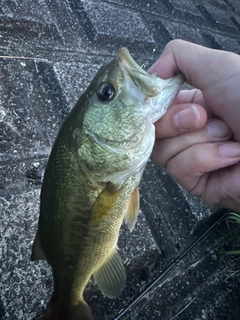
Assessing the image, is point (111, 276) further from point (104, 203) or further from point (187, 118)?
point (187, 118)

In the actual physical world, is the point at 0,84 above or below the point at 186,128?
below

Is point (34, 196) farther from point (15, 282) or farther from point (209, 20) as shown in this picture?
point (209, 20)

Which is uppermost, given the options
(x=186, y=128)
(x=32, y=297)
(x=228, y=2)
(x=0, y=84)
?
(x=186, y=128)

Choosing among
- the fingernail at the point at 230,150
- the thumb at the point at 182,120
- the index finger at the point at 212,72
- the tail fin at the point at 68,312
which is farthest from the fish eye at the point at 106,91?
the tail fin at the point at 68,312

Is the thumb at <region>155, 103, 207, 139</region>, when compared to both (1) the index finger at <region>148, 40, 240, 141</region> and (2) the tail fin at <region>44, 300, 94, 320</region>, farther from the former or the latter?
(2) the tail fin at <region>44, 300, 94, 320</region>

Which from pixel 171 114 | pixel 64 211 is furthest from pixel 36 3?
pixel 64 211

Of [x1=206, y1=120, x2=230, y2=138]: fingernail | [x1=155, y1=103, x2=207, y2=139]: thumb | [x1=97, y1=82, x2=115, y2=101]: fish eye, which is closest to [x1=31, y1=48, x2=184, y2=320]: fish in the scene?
[x1=97, y1=82, x2=115, y2=101]: fish eye
